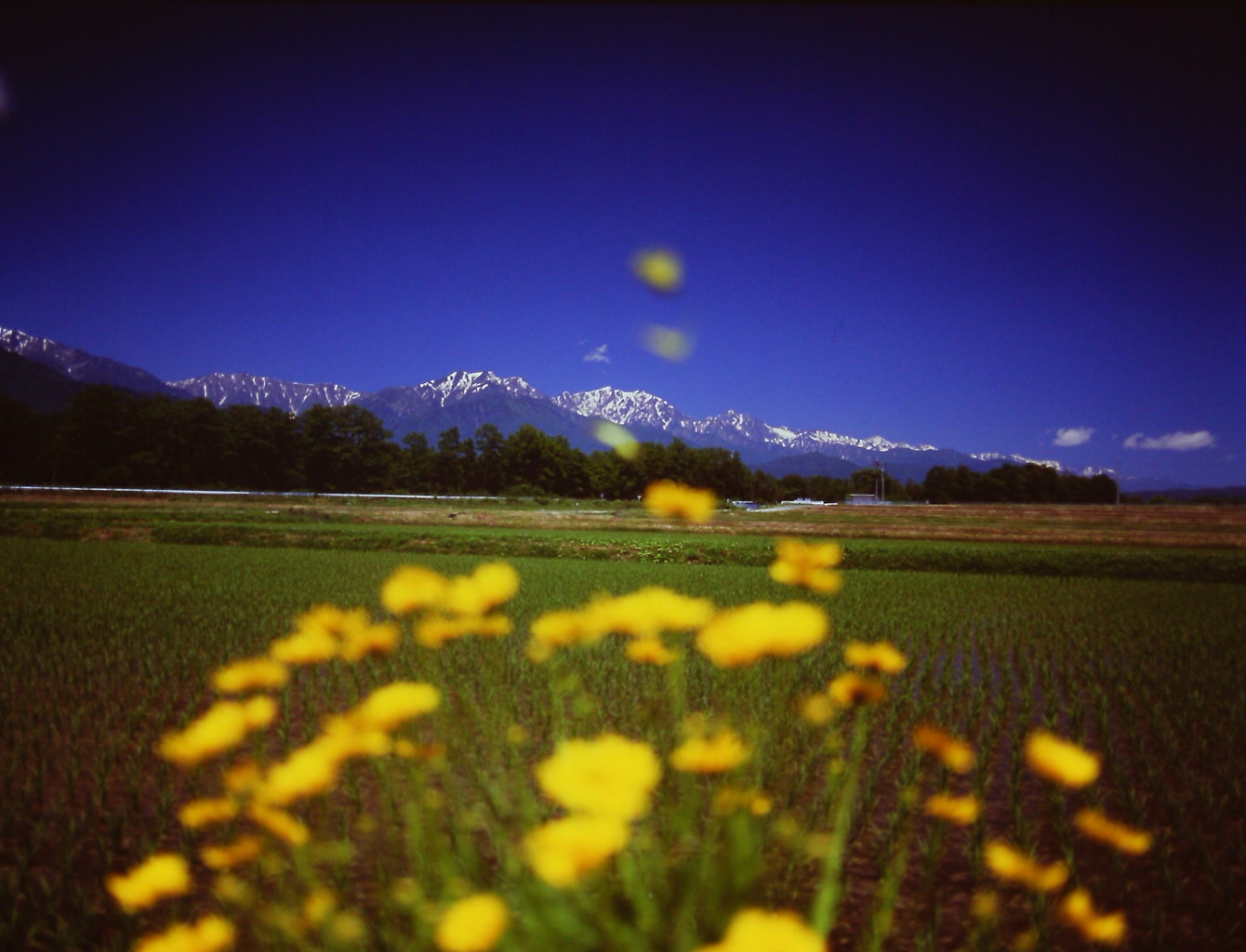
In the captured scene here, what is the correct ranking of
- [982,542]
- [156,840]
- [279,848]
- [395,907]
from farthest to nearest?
[982,542], [156,840], [279,848], [395,907]

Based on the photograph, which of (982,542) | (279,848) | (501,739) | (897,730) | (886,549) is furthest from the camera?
(982,542)

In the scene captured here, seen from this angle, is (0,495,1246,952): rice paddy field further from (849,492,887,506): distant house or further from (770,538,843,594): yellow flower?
(849,492,887,506): distant house

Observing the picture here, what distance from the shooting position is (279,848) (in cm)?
295

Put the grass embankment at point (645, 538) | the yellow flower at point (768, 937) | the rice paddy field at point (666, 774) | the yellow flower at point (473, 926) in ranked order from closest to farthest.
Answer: the yellow flower at point (768, 937)
the yellow flower at point (473, 926)
the rice paddy field at point (666, 774)
the grass embankment at point (645, 538)

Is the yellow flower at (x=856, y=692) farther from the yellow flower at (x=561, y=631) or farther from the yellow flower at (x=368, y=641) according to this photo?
the yellow flower at (x=368, y=641)

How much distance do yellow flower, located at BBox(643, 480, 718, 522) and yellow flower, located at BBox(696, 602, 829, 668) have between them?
26 cm

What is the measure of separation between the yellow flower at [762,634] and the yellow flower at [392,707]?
1.81ft

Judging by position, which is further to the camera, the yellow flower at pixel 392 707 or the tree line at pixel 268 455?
the tree line at pixel 268 455

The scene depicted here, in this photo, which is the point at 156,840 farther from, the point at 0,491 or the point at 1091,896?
the point at 0,491

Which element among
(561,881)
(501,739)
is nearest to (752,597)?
(501,739)

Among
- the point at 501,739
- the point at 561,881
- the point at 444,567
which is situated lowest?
the point at 444,567

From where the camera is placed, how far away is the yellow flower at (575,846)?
85 cm

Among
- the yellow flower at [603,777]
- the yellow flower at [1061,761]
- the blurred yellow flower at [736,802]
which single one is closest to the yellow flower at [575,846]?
the yellow flower at [603,777]

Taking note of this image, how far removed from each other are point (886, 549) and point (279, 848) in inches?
734
